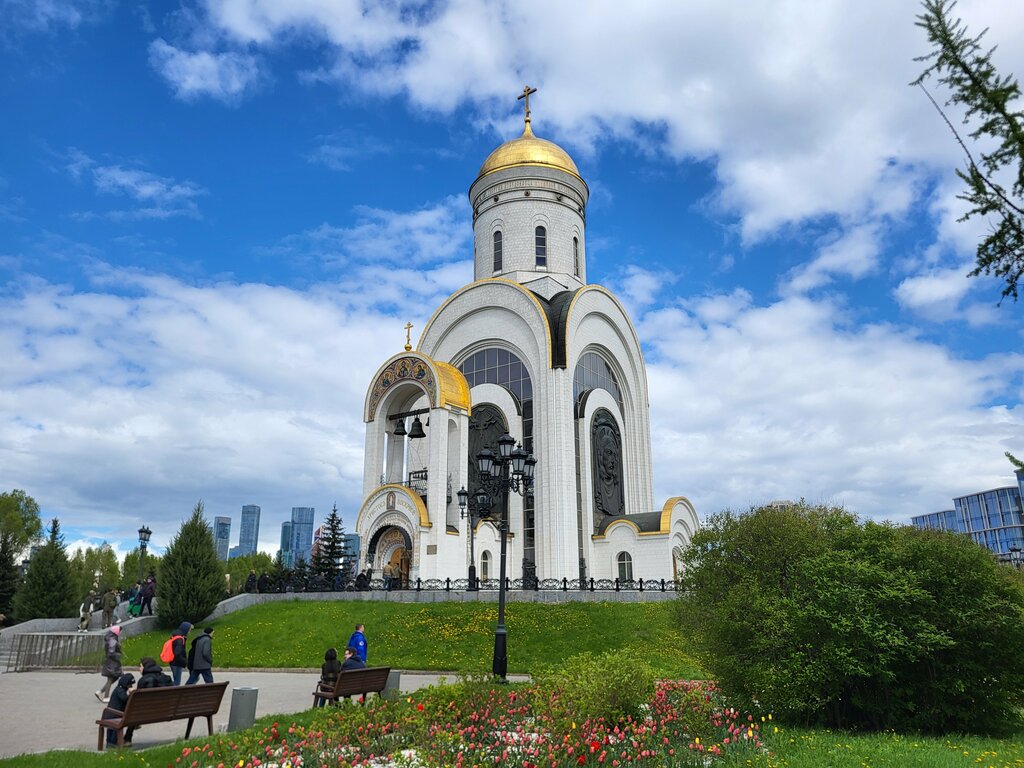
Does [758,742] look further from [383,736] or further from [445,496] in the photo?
[445,496]

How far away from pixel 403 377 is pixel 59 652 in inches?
592

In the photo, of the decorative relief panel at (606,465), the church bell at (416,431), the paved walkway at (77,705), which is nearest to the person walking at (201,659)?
the paved walkway at (77,705)

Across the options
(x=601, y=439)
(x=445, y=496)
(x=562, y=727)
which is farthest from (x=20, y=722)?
(x=601, y=439)

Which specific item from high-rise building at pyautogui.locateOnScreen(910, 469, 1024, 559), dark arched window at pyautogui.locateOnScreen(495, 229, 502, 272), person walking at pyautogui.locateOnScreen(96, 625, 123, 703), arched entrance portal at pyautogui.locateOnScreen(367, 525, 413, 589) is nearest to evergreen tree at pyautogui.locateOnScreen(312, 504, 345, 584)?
arched entrance portal at pyautogui.locateOnScreen(367, 525, 413, 589)

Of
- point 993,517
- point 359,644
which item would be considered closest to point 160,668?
point 359,644

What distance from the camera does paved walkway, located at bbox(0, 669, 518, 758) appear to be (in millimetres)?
9211

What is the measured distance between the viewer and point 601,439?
3166 cm

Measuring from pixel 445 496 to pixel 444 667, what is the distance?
1114 centimetres

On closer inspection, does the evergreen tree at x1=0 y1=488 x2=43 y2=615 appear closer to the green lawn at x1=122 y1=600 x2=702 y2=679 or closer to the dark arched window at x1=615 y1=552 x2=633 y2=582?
the green lawn at x1=122 y1=600 x2=702 y2=679

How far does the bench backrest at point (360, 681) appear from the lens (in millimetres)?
10062

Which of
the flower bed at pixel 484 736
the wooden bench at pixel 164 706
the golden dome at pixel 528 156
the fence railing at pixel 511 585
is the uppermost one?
the golden dome at pixel 528 156

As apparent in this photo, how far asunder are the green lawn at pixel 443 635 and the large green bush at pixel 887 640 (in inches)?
224

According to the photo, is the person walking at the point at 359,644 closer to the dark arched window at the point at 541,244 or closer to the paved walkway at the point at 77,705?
the paved walkway at the point at 77,705

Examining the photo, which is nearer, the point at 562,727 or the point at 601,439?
the point at 562,727
